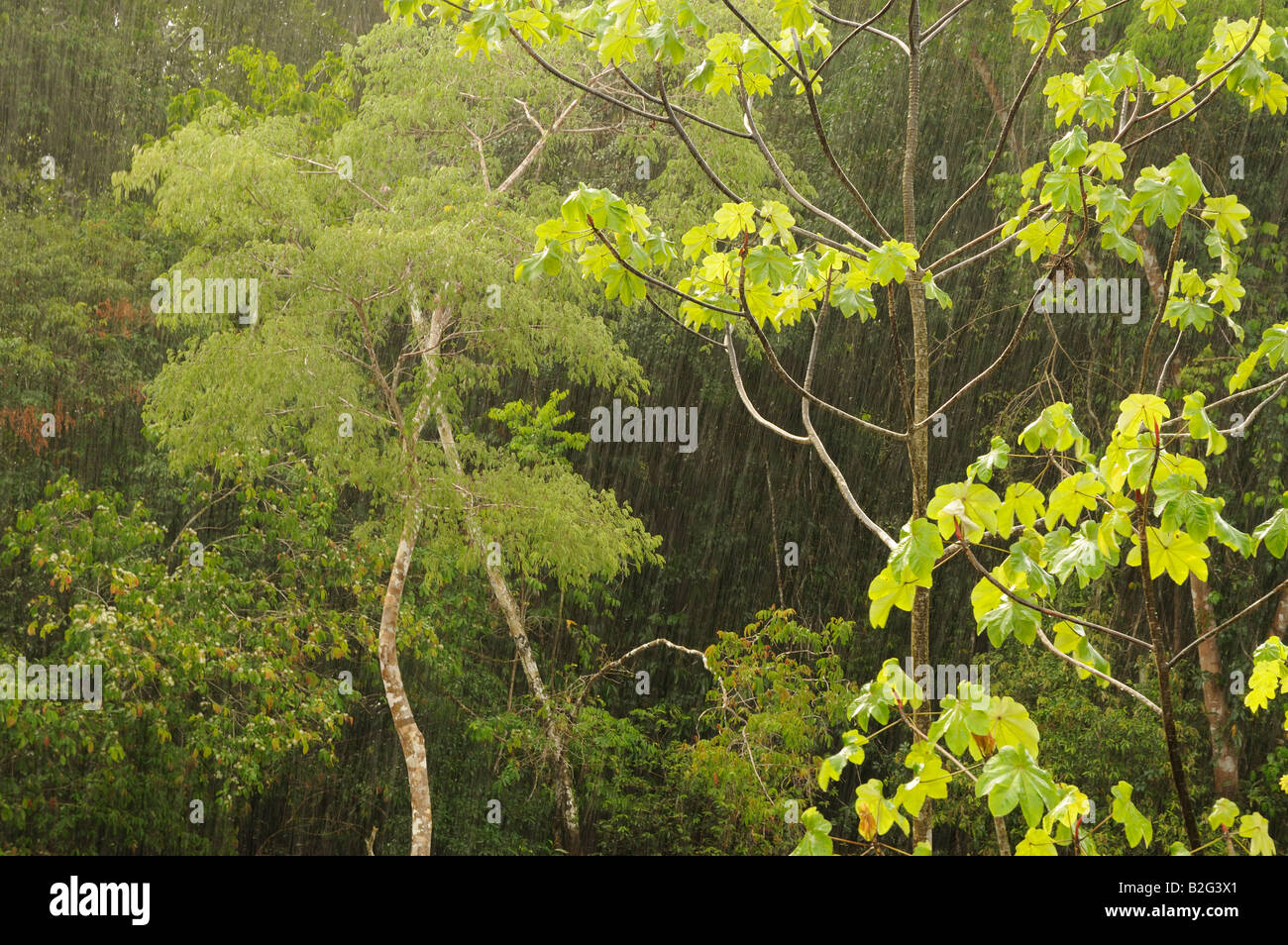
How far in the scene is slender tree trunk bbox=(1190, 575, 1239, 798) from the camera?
685 centimetres

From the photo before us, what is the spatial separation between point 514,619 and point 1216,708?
462 centimetres

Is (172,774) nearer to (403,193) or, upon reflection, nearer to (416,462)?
(416,462)

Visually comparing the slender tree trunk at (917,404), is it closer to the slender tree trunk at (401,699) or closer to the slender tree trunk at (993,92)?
the slender tree trunk at (401,699)

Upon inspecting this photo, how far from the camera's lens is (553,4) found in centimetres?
253

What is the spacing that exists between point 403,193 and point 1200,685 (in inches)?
233

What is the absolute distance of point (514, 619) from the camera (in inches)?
313

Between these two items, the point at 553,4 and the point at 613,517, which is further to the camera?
the point at 613,517

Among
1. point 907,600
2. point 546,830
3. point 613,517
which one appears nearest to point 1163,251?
point 613,517

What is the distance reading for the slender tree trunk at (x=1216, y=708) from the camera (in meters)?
6.85

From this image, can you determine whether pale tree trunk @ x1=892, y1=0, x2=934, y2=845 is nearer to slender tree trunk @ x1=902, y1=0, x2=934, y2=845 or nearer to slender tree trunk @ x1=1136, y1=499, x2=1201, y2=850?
slender tree trunk @ x1=902, y1=0, x2=934, y2=845

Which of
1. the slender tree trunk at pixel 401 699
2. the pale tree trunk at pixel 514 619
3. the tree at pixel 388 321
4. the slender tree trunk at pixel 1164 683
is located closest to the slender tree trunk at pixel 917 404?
the slender tree trunk at pixel 1164 683

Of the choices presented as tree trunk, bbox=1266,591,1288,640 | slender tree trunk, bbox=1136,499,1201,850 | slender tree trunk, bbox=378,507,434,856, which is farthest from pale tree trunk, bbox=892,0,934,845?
tree trunk, bbox=1266,591,1288,640

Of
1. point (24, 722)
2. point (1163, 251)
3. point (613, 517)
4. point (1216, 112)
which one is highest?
point (1216, 112)

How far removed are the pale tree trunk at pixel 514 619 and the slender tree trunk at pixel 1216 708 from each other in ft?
13.4
